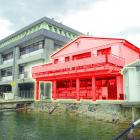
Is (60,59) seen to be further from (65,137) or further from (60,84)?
(65,137)

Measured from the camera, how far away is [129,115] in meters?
19.1

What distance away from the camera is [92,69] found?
24719mm

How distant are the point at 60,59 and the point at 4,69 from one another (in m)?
19.9

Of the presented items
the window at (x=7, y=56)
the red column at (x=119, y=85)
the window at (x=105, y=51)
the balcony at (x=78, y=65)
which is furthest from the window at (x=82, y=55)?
the window at (x=7, y=56)

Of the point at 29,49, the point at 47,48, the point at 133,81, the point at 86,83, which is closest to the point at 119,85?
the point at 86,83

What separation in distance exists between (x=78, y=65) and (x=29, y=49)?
1709cm

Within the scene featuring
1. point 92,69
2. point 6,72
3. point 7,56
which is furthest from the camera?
point 7,56

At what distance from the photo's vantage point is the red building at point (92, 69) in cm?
2461

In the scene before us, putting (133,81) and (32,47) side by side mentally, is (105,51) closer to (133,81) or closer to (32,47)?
(133,81)

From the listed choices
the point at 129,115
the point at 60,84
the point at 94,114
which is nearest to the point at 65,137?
the point at 129,115

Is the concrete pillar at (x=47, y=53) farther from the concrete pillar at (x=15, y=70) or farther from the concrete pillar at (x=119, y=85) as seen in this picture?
the concrete pillar at (x=119, y=85)

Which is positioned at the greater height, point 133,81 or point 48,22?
point 48,22

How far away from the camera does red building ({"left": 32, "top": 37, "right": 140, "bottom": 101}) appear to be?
24.6m

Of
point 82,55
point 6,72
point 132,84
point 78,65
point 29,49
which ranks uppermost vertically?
point 29,49
